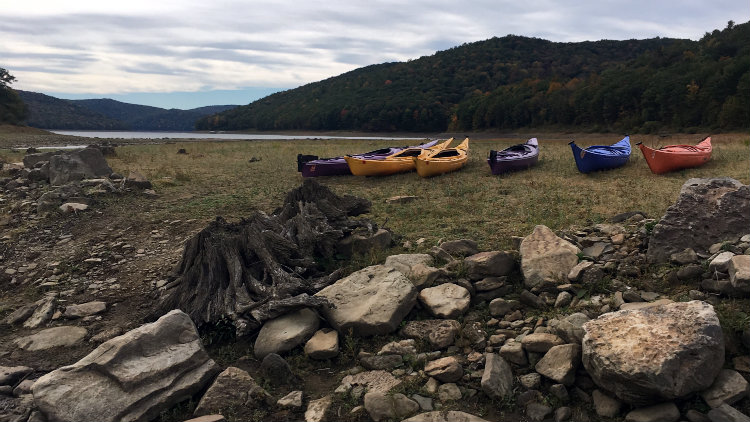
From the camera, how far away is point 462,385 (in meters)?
4.84

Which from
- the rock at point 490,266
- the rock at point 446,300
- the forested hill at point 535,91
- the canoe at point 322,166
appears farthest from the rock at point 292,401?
the forested hill at point 535,91

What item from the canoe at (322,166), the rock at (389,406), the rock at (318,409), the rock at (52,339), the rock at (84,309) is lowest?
the rock at (318,409)

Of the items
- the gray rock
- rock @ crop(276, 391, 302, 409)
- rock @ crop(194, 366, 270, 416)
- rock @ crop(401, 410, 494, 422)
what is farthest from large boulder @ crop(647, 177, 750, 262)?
rock @ crop(194, 366, 270, 416)

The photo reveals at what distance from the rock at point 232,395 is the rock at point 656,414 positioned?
350cm

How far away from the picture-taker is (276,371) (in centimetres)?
511

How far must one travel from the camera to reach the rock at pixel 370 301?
5773 millimetres

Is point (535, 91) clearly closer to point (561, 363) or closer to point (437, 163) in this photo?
point (437, 163)

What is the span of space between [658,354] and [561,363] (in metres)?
0.89

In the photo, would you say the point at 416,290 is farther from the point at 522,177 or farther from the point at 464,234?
the point at 522,177

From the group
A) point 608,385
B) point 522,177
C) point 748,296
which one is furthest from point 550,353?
point 522,177

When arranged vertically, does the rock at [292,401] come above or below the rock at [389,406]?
below

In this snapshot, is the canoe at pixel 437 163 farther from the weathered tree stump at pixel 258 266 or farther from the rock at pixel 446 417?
the rock at pixel 446 417

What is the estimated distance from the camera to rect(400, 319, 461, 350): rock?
545 cm

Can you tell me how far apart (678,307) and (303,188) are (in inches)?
269
